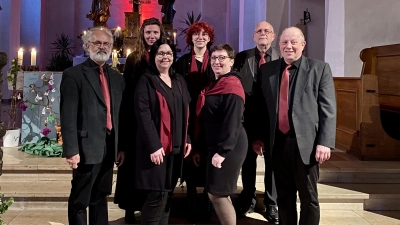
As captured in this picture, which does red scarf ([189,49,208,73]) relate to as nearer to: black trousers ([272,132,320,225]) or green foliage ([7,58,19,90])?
black trousers ([272,132,320,225])

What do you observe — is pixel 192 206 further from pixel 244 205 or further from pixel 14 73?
pixel 14 73

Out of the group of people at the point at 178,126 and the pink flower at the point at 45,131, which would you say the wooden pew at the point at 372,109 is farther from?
the pink flower at the point at 45,131

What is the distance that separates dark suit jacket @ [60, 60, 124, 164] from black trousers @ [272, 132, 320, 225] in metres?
1.19

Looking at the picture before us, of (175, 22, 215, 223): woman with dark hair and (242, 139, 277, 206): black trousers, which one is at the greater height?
(175, 22, 215, 223): woman with dark hair

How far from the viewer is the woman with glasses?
2717 mm

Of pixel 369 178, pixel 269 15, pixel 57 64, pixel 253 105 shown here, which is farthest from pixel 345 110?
pixel 57 64

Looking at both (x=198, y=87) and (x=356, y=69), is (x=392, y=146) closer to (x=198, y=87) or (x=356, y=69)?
(x=356, y=69)

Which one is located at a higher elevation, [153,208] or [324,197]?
[153,208]

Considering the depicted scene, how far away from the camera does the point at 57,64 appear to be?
A: 13008mm

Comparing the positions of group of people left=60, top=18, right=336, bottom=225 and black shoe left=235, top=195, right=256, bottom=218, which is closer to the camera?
group of people left=60, top=18, right=336, bottom=225

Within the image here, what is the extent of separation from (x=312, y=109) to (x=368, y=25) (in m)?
4.66

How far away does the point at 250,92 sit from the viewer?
338cm

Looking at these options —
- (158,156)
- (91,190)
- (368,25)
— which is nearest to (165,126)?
(158,156)

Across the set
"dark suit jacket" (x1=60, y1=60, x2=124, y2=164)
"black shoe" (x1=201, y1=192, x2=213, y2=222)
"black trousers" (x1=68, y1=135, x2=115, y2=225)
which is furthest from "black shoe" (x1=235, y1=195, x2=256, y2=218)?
"dark suit jacket" (x1=60, y1=60, x2=124, y2=164)
